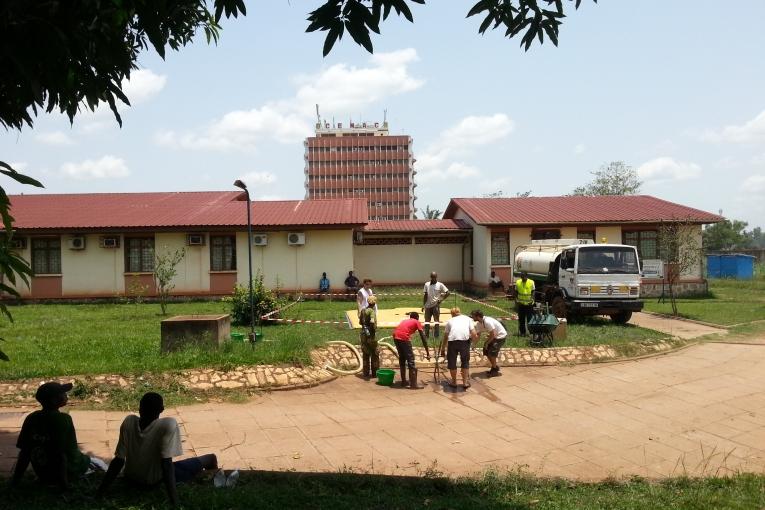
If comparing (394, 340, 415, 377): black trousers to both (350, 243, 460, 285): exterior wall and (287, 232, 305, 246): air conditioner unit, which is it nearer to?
(287, 232, 305, 246): air conditioner unit

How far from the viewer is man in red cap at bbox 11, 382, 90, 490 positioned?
5.09m

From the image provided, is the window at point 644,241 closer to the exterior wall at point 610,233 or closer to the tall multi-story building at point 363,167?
the exterior wall at point 610,233

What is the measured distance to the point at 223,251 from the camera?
2394 cm

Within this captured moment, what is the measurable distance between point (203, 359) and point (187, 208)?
1761cm

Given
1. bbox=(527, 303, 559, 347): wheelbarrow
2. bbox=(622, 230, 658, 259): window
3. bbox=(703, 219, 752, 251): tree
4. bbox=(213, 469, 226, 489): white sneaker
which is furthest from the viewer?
bbox=(703, 219, 752, 251): tree

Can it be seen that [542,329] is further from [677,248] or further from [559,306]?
[677,248]

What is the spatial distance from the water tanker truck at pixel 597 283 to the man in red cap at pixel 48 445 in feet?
43.3

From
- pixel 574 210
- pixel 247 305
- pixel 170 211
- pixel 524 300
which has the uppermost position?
pixel 170 211

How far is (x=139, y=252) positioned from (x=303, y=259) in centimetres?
656

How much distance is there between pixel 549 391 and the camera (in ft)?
33.3

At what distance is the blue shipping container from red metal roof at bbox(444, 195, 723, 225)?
8.68 m

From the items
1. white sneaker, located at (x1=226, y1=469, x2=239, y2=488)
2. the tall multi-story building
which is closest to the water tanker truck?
white sneaker, located at (x1=226, y1=469, x2=239, y2=488)

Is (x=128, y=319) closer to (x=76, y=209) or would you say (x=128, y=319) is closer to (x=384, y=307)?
(x=384, y=307)

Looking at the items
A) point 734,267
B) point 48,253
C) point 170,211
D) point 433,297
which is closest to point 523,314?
point 433,297
